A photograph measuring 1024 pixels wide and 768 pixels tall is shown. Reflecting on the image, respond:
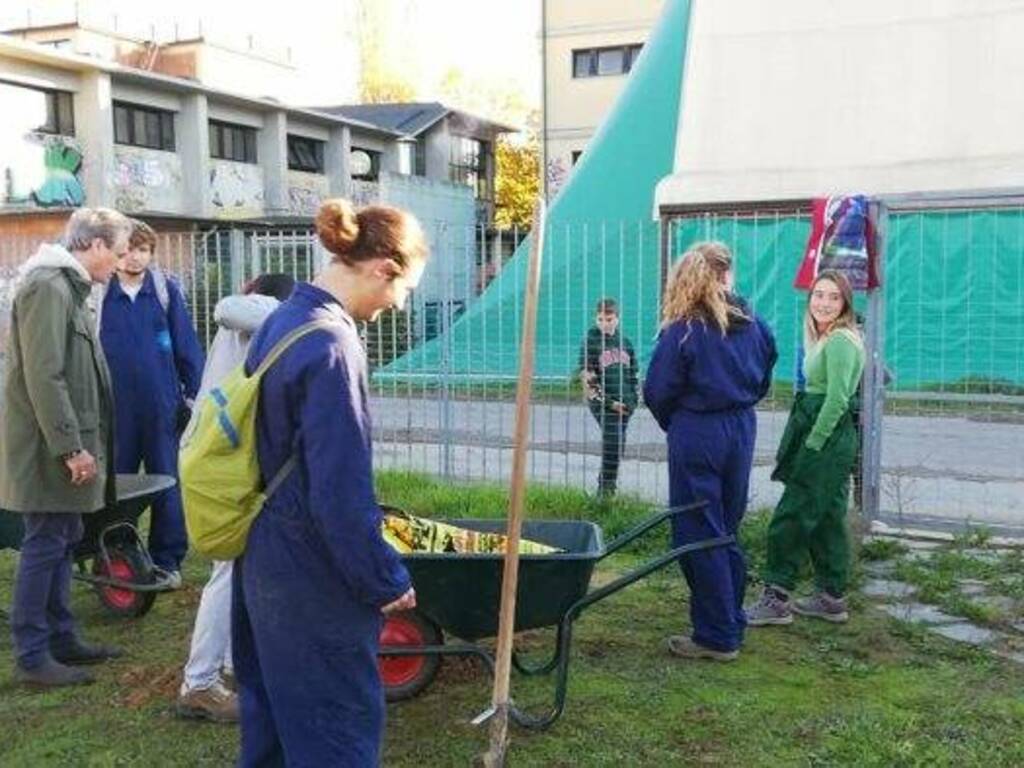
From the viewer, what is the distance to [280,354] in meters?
2.50

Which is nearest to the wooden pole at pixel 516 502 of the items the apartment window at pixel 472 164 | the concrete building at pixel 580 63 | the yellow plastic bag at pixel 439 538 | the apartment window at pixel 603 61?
the yellow plastic bag at pixel 439 538

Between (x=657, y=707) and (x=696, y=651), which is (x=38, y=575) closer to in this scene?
(x=657, y=707)

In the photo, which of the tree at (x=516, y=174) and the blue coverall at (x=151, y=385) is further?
the tree at (x=516, y=174)

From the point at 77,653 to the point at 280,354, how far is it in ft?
9.19

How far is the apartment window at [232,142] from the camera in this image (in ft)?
106

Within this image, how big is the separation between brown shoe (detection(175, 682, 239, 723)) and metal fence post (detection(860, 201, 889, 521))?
4203 millimetres

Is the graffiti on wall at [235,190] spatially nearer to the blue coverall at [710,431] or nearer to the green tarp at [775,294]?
the green tarp at [775,294]

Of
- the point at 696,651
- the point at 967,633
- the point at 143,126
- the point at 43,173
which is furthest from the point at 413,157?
the point at 696,651

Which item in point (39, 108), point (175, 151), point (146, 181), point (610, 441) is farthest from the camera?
point (175, 151)

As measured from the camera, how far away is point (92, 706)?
4.27m

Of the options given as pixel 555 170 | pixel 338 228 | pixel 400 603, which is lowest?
pixel 400 603

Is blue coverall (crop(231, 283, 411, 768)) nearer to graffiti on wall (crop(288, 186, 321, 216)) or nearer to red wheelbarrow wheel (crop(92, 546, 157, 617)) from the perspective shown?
red wheelbarrow wheel (crop(92, 546, 157, 617))

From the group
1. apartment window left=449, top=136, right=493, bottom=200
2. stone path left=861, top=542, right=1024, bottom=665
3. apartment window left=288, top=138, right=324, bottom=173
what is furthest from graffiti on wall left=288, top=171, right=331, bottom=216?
stone path left=861, top=542, right=1024, bottom=665

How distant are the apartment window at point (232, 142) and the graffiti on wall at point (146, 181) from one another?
1.81 metres
